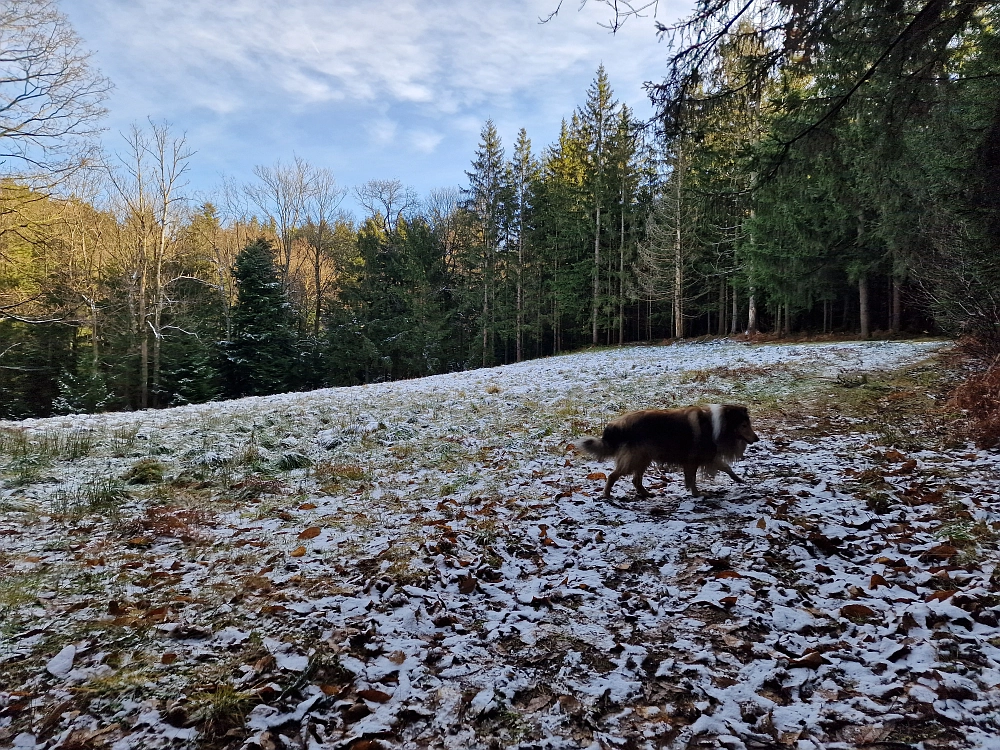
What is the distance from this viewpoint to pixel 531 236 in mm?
36594

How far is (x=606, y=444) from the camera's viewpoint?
6.16 metres

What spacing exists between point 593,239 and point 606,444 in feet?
105

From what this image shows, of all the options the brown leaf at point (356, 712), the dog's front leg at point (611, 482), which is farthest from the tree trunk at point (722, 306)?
the brown leaf at point (356, 712)

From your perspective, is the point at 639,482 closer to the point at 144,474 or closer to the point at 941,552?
the point at 941,552

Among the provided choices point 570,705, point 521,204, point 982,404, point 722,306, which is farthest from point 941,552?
point 521,204

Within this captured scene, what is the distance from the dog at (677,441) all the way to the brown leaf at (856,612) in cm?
254

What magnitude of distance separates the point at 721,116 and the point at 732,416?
12.9ft

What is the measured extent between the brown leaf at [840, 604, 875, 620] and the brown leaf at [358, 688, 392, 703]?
3.10 meters

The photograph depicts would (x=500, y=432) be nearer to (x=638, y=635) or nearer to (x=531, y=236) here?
(x=638, y=635)

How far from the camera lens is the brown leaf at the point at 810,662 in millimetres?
2959

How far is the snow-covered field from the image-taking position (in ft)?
8.59

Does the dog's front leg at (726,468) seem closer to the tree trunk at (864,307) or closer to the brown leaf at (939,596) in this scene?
the brown leaf at (939,596)

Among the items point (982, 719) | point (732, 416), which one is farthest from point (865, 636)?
point (732, 416)

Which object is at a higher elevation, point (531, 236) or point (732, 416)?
point (531, 236)
